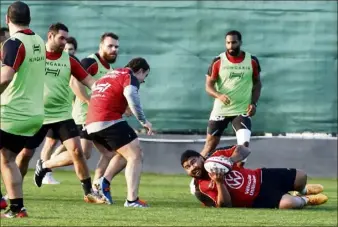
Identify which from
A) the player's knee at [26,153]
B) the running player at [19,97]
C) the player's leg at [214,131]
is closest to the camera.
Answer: the running player at [19,97]

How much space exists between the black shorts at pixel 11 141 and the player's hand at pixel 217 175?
2.49 m

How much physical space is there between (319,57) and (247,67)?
2.84 meters

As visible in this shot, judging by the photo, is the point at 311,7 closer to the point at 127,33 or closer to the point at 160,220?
the point at 127,33

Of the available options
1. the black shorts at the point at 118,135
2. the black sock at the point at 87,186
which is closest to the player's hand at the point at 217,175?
the black shorts at the point at 118,135

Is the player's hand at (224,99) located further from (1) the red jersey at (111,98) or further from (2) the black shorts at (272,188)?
(1) the red jersey at (111,98)

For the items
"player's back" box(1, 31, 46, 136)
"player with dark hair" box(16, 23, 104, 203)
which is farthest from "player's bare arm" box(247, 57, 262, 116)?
"player's back" box(1, 31, 46, 136)

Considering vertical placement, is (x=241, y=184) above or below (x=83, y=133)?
below

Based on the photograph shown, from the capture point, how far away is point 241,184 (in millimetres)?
13102

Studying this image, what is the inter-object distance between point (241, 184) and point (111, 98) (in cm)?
182

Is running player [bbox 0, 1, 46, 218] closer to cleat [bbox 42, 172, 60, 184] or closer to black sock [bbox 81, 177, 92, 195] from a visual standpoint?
black sock [bbox 81, 177, 92, 195]

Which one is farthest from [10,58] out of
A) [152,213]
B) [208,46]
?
[208,46]

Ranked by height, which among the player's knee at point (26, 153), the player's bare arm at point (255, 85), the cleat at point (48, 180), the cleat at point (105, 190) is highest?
the player's bare arm at point (255, 85)

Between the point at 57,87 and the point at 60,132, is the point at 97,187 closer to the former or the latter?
the point at 60,132

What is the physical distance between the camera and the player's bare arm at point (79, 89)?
47.9 ft
